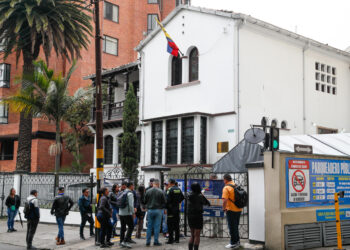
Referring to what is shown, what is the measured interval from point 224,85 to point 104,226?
35.2ft

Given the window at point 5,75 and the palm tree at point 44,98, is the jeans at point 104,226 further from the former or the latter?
the window at point 5,75

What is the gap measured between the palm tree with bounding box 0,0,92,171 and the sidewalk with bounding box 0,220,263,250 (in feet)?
18.1

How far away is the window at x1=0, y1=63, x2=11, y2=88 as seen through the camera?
124ft

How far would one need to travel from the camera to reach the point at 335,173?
1225cm

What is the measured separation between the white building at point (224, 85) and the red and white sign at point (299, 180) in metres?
9.18

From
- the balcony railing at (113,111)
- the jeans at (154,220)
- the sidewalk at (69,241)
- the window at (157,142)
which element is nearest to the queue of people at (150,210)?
the jeans at (154,220)

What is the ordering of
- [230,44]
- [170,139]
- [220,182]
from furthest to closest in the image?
1. [170,139]
2. [230,44]
3. [220,182]

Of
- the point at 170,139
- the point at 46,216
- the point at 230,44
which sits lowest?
the point at 46,216

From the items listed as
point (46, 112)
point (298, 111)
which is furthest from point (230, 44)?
point (46, 112)

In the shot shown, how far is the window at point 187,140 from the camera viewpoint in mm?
21828

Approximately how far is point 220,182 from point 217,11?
11370 mm

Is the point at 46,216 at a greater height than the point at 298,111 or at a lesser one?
lesser

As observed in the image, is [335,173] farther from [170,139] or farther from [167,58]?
[167,58]

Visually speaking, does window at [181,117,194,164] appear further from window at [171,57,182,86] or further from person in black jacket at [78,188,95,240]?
person in black jacket at [78,188,95,240]
